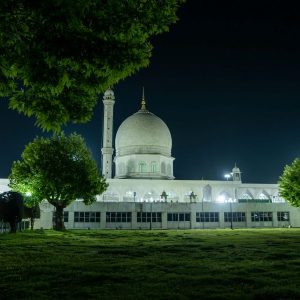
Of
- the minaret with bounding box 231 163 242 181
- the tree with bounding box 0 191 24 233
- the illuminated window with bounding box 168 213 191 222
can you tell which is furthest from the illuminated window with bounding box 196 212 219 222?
the minaret with bounding box 231 163 242 181

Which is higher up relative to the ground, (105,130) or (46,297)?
(105,130)

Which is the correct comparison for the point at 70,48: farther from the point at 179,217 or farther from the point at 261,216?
the point at 261,216

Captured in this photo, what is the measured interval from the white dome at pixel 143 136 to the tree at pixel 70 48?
7331cm

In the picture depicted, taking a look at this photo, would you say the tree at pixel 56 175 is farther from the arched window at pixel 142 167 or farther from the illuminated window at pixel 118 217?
the arched window at pixel 142 167

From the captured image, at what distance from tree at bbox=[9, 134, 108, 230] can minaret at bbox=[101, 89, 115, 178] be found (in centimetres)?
3801

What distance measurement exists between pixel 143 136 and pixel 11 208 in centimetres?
5523

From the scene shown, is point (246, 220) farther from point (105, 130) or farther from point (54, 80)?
point (54, 80)

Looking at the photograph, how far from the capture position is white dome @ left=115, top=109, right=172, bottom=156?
87.1m

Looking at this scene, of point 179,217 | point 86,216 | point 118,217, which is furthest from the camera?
point 179,217

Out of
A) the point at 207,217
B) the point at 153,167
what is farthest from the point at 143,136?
the point at 207,217

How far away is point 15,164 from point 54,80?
118ft

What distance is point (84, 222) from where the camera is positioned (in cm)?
5488

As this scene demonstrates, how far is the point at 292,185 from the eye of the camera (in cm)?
5550

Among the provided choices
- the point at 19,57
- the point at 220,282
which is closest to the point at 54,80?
the point at 19,57
